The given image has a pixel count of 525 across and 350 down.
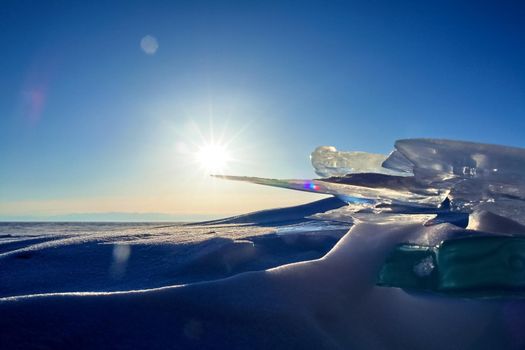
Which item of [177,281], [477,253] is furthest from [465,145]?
[177,281]

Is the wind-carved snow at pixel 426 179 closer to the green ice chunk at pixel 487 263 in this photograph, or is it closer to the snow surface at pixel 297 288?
the snow surface at pixel 297 288

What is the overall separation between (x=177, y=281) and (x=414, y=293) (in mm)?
830

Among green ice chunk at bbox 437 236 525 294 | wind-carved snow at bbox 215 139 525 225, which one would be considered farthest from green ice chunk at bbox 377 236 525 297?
wind-carved snow at bbox 215 139 525 225

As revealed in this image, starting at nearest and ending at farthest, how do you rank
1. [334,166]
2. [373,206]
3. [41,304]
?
[41,304] < [373,206] < [334,166]

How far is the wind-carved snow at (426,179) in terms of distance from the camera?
1.32 m

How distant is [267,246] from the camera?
2.18 meters

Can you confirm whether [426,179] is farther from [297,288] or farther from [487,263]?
[297,288]

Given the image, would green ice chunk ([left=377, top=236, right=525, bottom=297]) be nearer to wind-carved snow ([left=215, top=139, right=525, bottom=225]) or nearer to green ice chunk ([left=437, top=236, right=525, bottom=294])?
green ice chunk ([left=437, top=236, right=525, bottom=294])

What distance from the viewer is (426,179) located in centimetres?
157

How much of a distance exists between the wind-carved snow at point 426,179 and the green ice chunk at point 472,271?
0.31 meters

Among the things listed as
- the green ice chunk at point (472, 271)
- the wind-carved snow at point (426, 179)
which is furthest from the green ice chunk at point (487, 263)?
the wind-carved snow at point (426, 179)

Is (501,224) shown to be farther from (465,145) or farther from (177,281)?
(177,281)

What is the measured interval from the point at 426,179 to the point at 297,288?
32.0 inches

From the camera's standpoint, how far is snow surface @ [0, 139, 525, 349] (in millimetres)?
803
